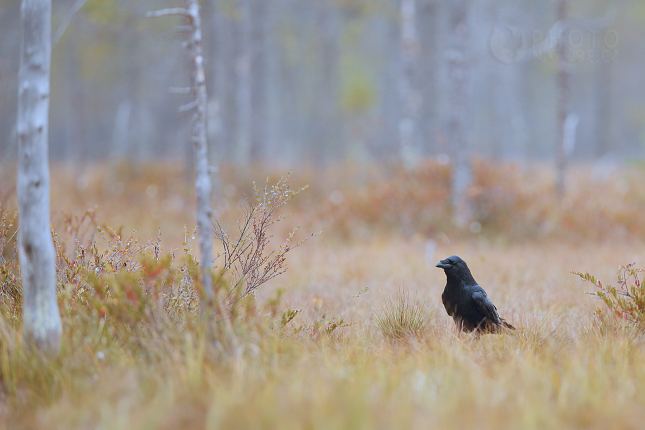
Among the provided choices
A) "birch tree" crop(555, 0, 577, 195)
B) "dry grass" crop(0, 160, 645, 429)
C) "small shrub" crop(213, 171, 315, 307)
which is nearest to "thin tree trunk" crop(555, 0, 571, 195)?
"birch tree" crop(555, 0, 577, 195)

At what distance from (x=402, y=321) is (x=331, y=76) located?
17889mm

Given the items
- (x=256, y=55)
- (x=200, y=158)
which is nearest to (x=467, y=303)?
(x=200, y=158)

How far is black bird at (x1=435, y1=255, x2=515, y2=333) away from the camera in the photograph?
379 centimetres

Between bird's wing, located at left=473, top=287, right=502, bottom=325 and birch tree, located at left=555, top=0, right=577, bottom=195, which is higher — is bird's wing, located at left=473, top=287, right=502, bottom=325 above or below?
below

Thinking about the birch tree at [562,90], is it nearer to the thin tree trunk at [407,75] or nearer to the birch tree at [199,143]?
the thin tree trunk at [407,75]

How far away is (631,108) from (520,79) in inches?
293

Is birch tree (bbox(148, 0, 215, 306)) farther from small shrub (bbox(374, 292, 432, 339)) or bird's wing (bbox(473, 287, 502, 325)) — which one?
bird's wing (bbox(473, 287, 502, 325))

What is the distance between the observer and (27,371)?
2.79 meters

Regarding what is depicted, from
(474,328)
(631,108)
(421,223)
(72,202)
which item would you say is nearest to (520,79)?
(631,108)

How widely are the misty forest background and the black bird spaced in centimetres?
369

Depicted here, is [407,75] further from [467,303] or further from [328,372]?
[328,372]

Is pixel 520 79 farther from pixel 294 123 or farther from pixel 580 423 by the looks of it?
pixel 580 423

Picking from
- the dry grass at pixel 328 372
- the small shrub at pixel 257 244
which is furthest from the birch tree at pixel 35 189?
the small shrub at pixel 257 244

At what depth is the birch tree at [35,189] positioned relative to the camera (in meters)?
2.91
